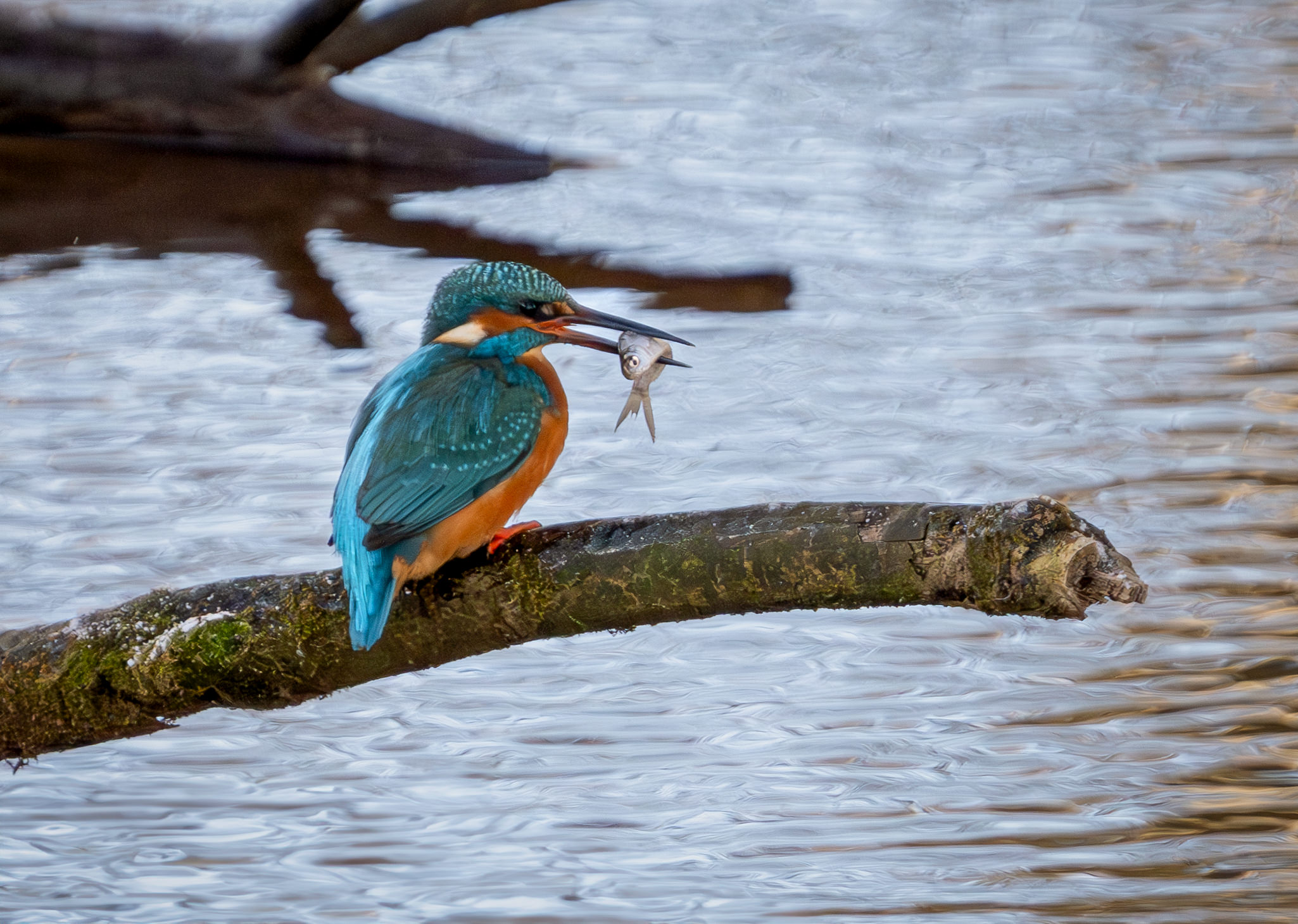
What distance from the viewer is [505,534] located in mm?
1087

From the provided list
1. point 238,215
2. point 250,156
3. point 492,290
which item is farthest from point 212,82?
point 492,290

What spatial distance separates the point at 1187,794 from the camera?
1660 mm

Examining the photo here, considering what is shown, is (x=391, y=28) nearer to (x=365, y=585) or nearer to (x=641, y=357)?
(x=641, y=357)

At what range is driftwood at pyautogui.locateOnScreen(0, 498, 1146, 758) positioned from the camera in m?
0.82

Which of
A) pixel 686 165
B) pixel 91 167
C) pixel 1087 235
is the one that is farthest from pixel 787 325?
pixel 91 167

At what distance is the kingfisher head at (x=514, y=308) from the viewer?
45.3 inches

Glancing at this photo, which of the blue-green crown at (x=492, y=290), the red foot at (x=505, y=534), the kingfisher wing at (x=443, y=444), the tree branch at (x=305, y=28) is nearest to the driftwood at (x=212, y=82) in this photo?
the tree branch at (x=305, y=28)

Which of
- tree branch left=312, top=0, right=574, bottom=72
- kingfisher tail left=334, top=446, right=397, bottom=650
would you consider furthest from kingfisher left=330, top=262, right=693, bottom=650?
tree branch left=312, top=0, right=574, bottom=72

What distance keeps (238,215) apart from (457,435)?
3.79 feet

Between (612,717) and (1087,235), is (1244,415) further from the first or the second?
(612,717)

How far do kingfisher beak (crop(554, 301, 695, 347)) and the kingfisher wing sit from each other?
7 cm

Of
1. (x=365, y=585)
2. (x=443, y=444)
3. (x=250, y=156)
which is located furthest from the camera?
(x=250, y=156)

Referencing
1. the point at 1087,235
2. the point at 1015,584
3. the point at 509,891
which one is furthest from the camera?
the point at 1087,235

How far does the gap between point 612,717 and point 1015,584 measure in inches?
42.2
